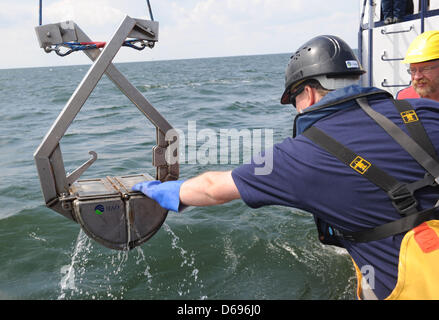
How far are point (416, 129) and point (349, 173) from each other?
0.36 metres

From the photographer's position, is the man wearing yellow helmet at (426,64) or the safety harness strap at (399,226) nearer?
the safety harness strap at (399,226)

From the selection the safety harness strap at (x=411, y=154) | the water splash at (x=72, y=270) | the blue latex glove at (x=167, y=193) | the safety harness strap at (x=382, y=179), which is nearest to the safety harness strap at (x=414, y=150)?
the safety harness strap at (x=411, y=154)

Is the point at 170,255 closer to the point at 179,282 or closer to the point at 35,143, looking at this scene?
the point at 179,282

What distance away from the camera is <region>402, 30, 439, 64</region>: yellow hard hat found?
12.9 ft

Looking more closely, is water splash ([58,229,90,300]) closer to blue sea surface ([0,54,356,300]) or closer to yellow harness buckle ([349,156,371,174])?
blue sea surface ([0,54,356,300])

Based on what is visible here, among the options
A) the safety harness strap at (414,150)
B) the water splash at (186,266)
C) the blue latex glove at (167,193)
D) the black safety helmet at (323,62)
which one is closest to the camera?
the safety harness strap at (414,150)

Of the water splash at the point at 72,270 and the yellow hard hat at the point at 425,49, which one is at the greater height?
the yellow hard hat at the point at 425,49

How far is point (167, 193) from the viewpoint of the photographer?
2689mm

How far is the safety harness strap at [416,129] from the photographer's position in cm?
195

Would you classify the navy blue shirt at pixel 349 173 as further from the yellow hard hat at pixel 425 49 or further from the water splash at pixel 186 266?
the water splash at pixel 186 266

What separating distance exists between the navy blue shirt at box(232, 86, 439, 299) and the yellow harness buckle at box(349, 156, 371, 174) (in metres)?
0.02

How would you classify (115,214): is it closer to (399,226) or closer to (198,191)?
(198,191)

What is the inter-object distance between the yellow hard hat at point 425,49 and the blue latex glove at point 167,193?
2552 mm

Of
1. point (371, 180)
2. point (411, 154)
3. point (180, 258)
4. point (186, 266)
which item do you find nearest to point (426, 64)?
point (411, 154)
